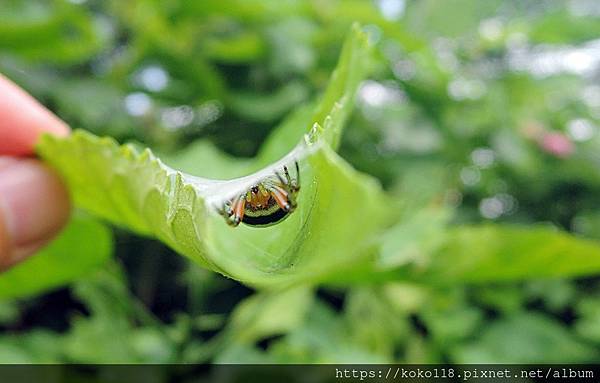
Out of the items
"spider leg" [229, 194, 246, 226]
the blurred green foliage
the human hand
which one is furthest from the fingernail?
"spider leg" [229, 194, 246, 226]

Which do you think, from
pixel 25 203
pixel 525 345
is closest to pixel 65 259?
pixel 25 203

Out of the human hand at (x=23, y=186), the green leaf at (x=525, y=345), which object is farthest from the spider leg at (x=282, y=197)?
the green leaf at (x=525, y=345)

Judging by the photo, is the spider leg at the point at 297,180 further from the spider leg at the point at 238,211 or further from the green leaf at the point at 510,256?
the green leaf at the point at 510,256

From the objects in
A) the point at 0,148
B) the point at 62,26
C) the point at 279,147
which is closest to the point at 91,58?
the point at 62,26

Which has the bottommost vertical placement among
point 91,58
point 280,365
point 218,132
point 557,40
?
point 280,365

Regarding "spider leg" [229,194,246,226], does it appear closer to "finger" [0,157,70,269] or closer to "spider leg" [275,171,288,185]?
"spider leg" [275,171,288,185]

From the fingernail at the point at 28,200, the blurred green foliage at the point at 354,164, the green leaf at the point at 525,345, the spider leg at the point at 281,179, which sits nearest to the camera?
the spider leg at the point at 281,179

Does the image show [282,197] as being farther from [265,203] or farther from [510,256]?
[510,256]

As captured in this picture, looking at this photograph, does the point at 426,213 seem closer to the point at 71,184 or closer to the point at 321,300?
the point at 321,300
